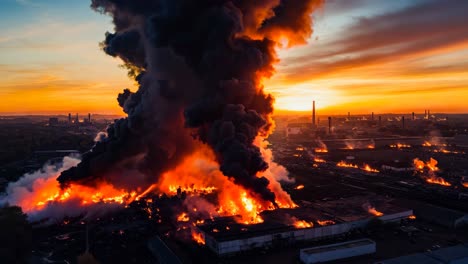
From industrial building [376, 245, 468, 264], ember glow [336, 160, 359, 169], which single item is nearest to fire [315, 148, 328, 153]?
Result: ember glow [336, 160, 359, 169]

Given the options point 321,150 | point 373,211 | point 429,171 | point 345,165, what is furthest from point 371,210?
point 321,150

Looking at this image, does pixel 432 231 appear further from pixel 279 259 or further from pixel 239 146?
pixel 239 146

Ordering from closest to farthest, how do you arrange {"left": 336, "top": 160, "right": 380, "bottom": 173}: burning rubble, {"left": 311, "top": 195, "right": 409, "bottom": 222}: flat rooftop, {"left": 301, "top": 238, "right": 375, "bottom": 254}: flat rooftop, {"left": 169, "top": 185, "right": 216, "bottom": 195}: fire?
{"left": 301, "top": 238, "right": 375, "bottom": 254}: flat rooftop → {"left": 311, "top": 195, "right": 409, "bottom": 222}: flat rooftop → {"left": 169, "top": 185, "right": 216, "bottom": 195}: fire → {"left": 336, "top": 160, "right": 380, "bottom": 173}: burning rubble

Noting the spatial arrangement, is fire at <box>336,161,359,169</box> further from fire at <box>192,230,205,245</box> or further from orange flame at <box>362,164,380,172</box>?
fire at <box>192,230,205,245</box>

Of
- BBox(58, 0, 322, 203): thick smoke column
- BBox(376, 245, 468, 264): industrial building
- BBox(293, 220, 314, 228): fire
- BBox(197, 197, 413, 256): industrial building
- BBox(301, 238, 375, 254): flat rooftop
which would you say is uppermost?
BBox(58, 0, 322, 203): thick smoke column

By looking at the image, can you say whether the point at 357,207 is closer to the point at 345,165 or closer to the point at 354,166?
the point at 354,166

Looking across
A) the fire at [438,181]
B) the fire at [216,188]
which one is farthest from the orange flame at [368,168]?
the fire at [216,188]
